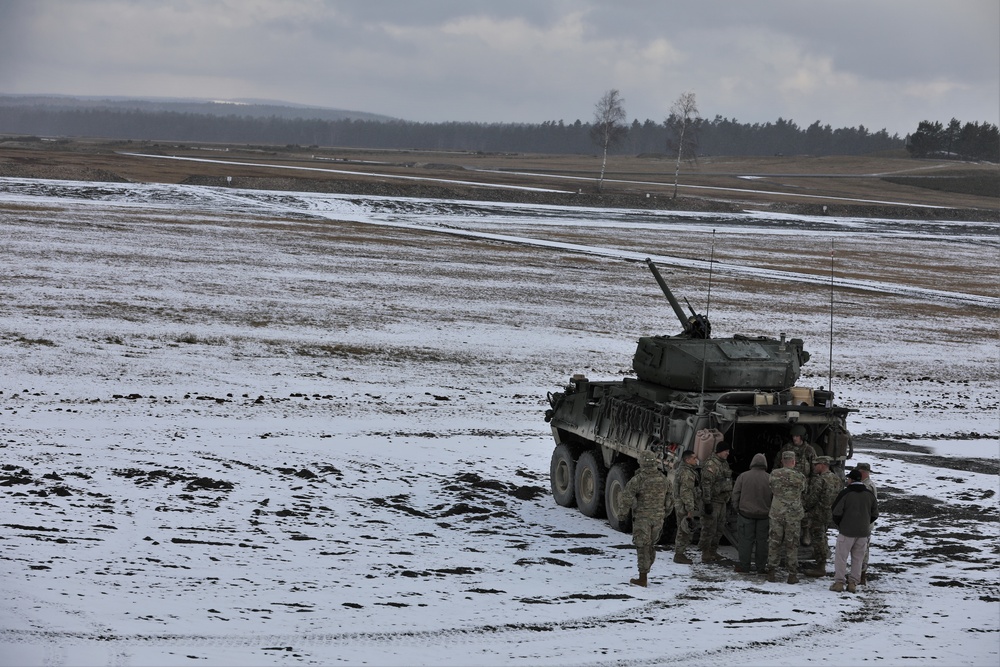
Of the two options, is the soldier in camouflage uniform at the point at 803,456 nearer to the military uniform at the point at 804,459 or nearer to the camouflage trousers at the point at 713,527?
the military uniform at the point at 804,459

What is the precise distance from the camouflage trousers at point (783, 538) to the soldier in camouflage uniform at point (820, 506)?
0.57 metres

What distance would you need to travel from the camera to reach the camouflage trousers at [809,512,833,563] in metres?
13.7

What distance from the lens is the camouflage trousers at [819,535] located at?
538 inches

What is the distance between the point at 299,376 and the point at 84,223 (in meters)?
25.5

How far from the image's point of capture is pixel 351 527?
14523 mm

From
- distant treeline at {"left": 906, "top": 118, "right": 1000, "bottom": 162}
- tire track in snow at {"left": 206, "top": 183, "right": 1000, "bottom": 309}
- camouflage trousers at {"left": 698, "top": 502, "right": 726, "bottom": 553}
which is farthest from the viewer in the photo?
distant treeline at {"left": 906, "top": 118, "right": 1000, "bottom": 162}

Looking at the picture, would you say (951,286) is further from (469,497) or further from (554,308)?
(469,497)

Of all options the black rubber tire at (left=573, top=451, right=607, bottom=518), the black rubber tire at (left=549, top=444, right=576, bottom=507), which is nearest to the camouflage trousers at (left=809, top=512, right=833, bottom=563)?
the black rubber tire at (left=573, top=451, right=607, bottom=518)

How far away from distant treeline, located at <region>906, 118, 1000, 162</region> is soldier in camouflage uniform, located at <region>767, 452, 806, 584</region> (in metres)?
142

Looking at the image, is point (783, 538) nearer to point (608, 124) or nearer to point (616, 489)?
point (616, 489)

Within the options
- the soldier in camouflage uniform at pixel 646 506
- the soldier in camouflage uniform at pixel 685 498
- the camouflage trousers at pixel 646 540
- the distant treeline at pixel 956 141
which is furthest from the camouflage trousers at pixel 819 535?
the distant treeline at pixel 956 141

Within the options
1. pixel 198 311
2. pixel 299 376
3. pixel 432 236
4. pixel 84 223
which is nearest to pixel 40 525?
pixel 299 376

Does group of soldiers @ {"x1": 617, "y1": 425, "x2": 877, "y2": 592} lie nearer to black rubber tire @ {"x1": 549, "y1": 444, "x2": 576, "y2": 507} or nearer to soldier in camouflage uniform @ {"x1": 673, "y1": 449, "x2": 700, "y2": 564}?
soldier in camouflage uniform @ {"x1": 673, "y1": 449, "x2": 700, "y2": 564}

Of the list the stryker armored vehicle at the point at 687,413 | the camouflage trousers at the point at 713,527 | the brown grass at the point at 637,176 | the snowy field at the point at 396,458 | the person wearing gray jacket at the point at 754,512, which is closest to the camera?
the snowy field at the point at 396,458
